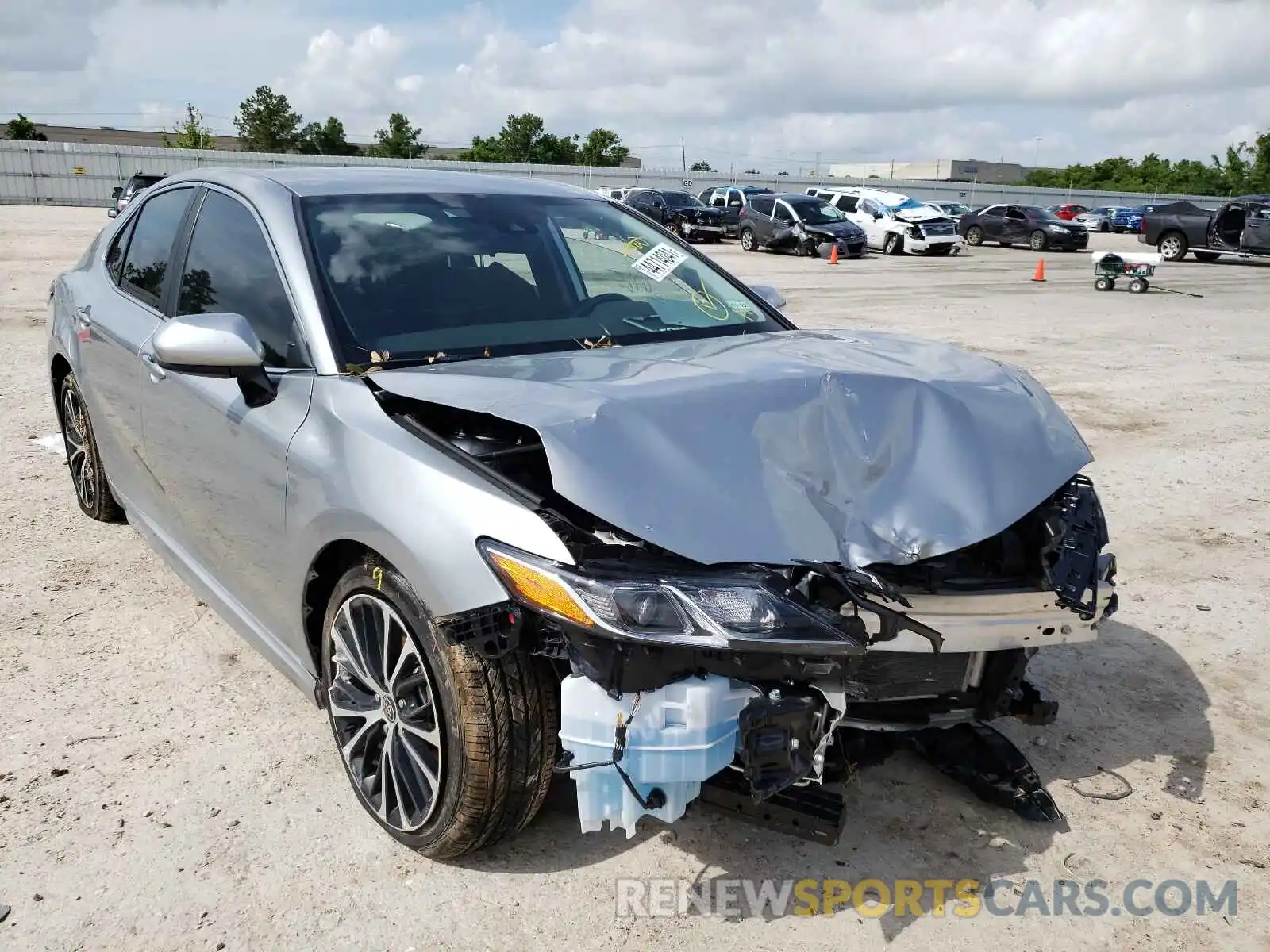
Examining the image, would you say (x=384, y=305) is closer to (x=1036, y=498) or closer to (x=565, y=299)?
(x=565, y=299)

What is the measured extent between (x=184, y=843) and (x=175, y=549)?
141cm

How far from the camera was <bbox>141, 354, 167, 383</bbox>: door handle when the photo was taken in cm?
353

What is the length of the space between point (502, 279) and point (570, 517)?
54.7 inches

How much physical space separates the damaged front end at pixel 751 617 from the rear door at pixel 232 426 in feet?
1.57

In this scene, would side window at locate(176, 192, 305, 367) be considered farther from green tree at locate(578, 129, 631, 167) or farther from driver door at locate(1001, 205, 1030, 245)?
green tree at locate(578, 129, 631, 167)

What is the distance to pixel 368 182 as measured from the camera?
358cm

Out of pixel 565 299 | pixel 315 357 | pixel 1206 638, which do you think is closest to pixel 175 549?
pixel 315 357

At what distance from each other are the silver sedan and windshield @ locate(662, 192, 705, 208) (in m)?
28.6

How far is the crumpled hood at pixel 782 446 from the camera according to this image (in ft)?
7.42

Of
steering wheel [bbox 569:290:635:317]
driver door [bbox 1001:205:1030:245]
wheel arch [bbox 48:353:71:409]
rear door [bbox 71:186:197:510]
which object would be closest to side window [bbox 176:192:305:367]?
rear door [bbox 71:186:197:510]

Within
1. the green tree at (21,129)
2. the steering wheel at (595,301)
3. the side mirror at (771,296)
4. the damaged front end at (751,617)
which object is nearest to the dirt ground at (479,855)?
the damaged front end at (751,617)

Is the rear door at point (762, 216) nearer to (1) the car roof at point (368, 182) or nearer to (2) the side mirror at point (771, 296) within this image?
(2) the side mirror at point (771, 296)

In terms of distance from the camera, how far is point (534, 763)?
240cm

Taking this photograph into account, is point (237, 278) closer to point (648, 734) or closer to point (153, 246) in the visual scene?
point (153, 246)
